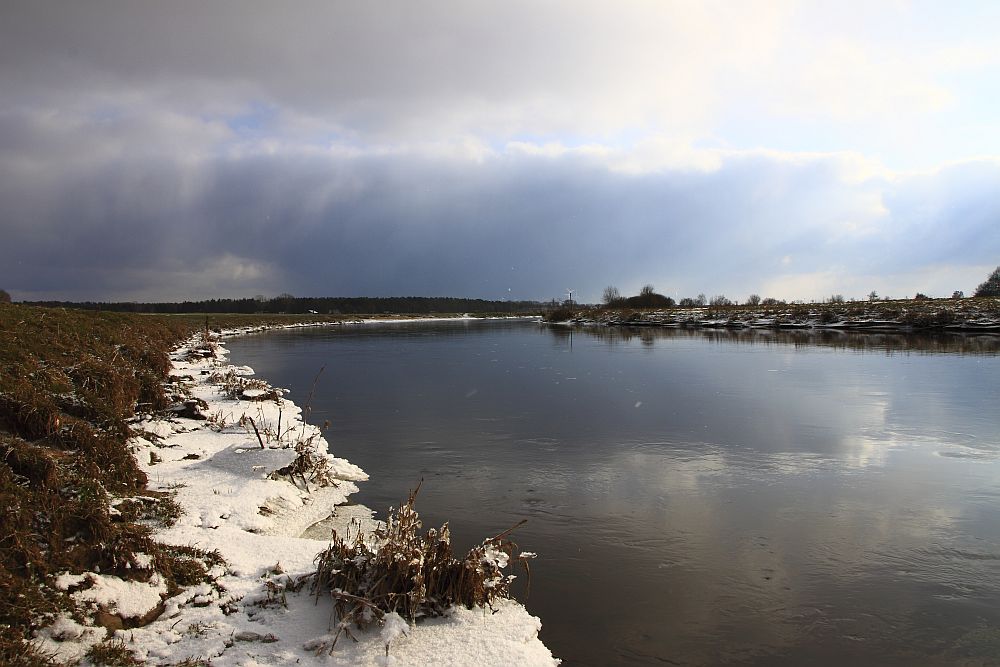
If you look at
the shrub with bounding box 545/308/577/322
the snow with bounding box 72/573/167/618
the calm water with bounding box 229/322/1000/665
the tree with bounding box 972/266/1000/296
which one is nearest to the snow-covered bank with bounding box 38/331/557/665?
the snow with bounding box 72/573/167/618

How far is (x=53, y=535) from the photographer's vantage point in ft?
13.0

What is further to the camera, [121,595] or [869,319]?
[869,319]

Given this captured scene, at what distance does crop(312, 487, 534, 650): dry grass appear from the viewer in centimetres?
396

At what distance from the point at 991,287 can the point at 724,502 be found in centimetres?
9556

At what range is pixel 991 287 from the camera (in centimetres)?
7875

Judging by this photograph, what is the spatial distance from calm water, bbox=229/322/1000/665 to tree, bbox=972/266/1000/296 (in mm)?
79349

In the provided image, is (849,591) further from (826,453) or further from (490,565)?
(826,453)

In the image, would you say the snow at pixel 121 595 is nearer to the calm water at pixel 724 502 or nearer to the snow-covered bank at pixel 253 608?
the snow-covered bank at pixel 253 608

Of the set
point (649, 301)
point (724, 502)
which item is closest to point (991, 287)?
point (649, 301)

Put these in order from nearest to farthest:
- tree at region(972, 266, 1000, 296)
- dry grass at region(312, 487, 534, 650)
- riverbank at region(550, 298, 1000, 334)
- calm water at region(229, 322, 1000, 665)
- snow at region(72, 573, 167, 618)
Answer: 1. snow at region(72, 573, 167, 618)
2. dry grass at region(312, 487, 534, 650)
3. calm water at region(229, 322, 1000, 665)
4. riverbank at region(550, 298, 1000, 334)
5. tree at region(972, 266, 1000, 296)

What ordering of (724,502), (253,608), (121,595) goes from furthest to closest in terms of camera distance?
(724,502) < (253,608) < (121,595)

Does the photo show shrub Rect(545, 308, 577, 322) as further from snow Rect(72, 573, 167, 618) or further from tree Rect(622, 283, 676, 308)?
snow Rect(72, 573, 167, 618)

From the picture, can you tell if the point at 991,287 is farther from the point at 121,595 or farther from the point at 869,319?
the point at 121,595

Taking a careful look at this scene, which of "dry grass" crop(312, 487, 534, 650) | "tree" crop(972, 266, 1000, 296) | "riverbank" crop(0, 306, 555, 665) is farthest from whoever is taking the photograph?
"tree" crop(972, 266, 1000, 296)
